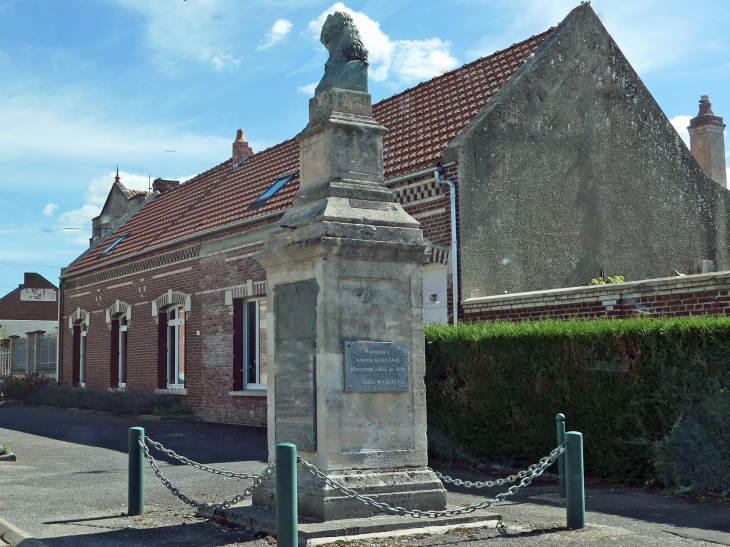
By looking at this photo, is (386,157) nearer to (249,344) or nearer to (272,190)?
(272,190)

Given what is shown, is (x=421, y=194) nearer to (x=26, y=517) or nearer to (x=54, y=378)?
(x=26, y=517)

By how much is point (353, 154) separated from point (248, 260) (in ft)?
35.8

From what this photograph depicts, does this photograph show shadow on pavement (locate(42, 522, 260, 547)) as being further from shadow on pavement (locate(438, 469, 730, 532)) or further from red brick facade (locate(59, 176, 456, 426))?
red brick facade (locate(59, 176, 456, 426))

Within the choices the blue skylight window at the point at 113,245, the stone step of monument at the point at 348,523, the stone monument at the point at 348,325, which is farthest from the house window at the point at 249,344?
the stone step of monument at the point at 348,523

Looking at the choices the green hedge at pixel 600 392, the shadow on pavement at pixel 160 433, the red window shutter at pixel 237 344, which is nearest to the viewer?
the green hedge at pixel 600 392

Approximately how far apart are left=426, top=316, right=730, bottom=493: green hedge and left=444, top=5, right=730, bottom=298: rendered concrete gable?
2595mm

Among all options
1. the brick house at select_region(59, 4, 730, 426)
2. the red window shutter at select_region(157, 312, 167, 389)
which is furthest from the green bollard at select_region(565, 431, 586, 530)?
the red window shutter at select_region(157, 312, 167, 389)

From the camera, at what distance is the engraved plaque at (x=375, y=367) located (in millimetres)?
7000

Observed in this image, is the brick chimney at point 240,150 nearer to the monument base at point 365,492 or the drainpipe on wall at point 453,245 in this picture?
the drainpipe on wall at point 453,245

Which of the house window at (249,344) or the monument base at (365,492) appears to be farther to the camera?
the house window at (249,344)

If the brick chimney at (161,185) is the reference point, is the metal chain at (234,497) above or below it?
below

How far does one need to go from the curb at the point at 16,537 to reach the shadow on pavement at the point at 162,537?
11cm

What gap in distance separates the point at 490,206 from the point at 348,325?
25.0 feet

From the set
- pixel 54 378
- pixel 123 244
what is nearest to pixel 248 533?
pixel 123 244
